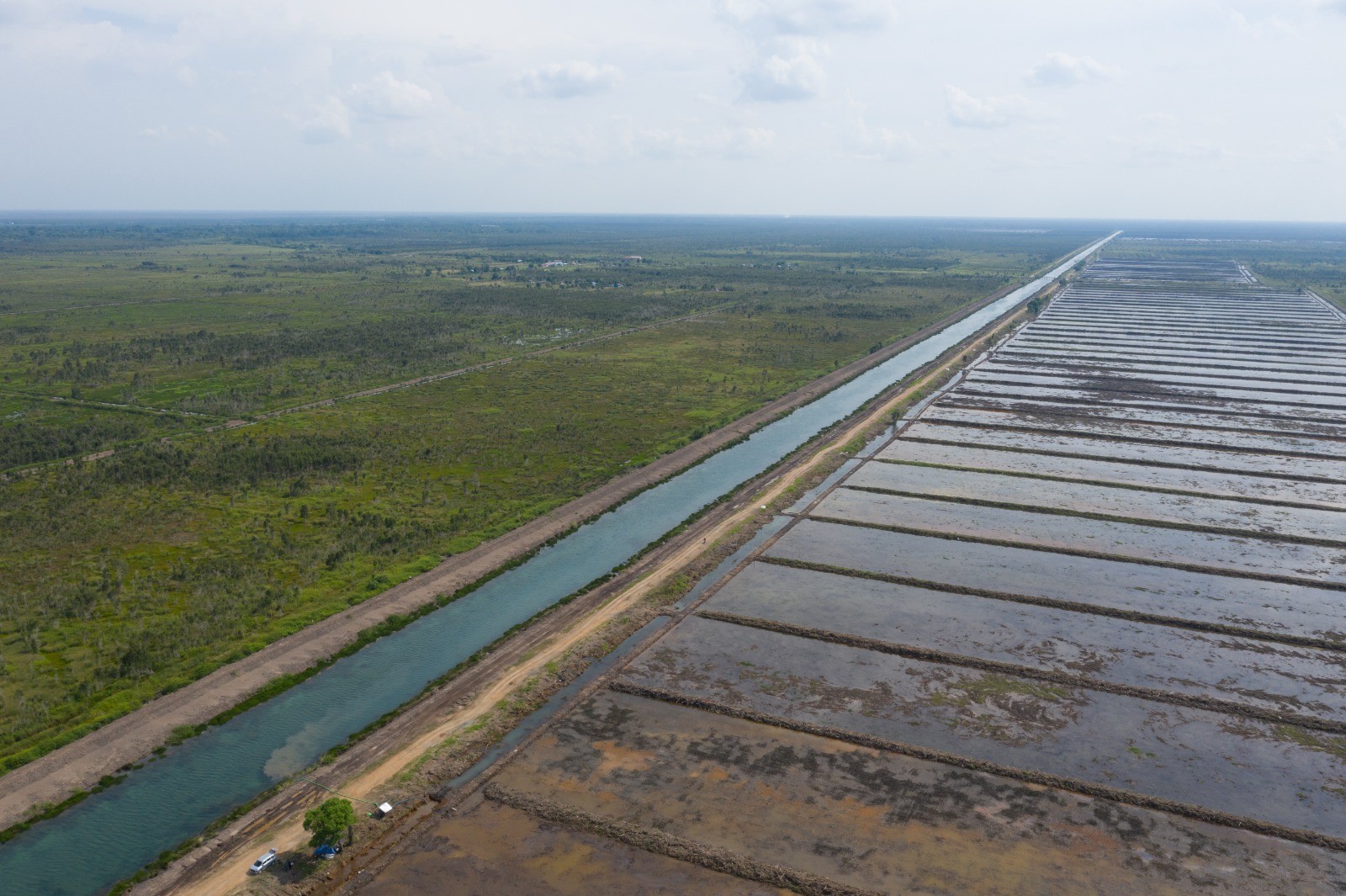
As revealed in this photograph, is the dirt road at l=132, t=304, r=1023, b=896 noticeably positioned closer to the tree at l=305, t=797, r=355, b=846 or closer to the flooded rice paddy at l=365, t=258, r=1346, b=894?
the tree at l=305, t=797, r=355, b=846

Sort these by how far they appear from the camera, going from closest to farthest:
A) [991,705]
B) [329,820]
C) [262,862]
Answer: [262,862], [329,820], [991,705]

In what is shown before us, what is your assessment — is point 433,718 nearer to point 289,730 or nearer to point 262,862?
point 289,730

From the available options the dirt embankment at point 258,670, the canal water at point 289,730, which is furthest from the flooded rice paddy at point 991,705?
the dirt embankment at point 258,670

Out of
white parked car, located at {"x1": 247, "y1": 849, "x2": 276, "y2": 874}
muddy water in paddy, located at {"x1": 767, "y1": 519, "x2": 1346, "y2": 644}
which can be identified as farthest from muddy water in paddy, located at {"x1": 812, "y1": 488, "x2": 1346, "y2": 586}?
white parked car, located at {"x1": 247, "y1": 849, "x2": 276, "y2": 874}

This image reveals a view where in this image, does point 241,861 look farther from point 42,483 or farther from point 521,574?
point 42,483

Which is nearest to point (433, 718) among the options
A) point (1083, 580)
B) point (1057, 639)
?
point (1057, 639)

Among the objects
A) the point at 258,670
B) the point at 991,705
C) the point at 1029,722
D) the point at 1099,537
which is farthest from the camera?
the point at 1099,537
